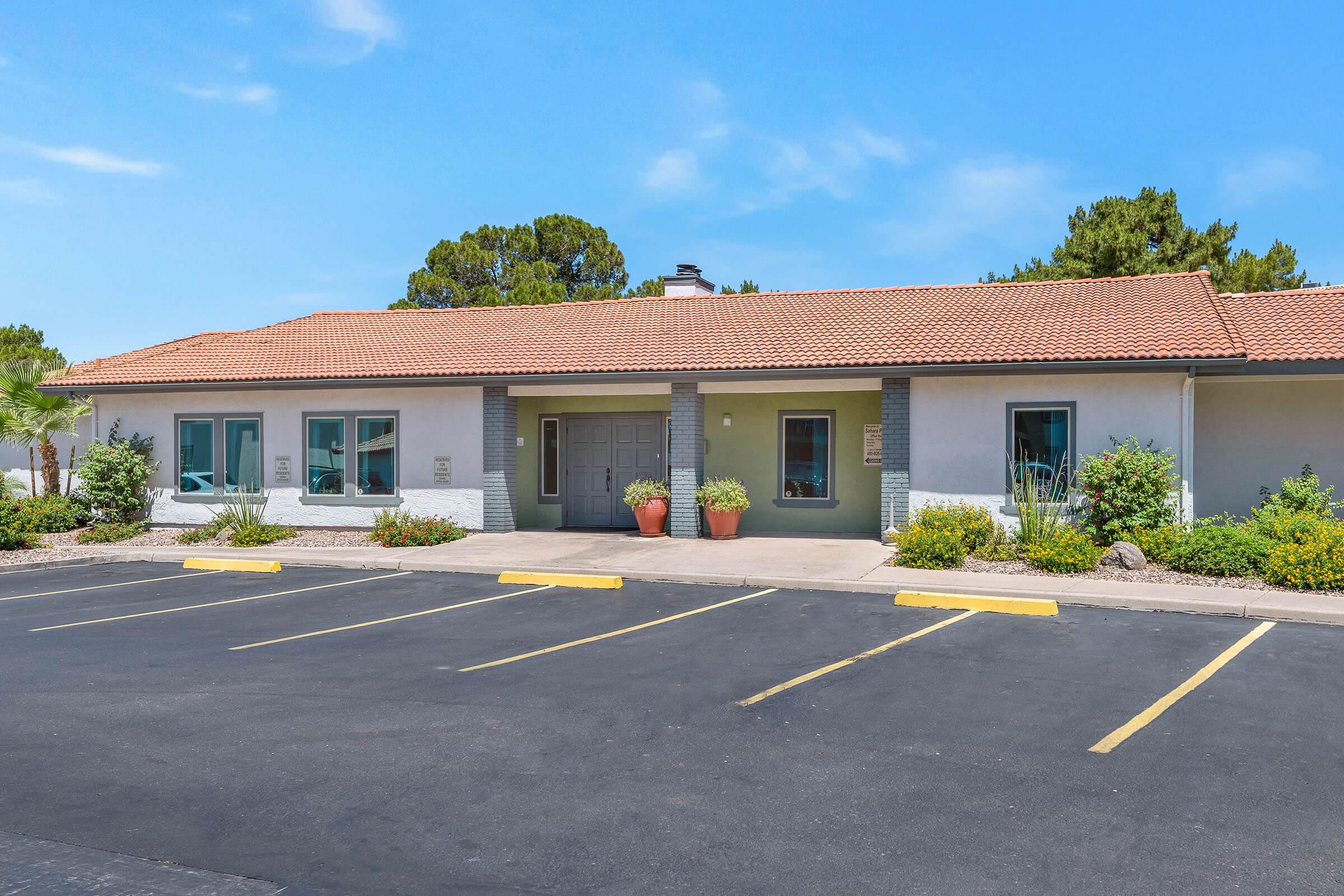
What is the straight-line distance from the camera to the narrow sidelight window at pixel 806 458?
17969 mm

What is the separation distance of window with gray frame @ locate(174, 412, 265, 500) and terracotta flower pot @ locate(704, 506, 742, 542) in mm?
8716

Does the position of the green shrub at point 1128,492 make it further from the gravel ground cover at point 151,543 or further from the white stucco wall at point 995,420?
the gravel ground cover at point 151,543

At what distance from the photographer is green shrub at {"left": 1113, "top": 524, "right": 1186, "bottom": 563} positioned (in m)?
13.0

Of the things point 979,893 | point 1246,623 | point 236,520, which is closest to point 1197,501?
point 1246,623

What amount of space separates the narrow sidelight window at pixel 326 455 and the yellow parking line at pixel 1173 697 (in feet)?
48.3

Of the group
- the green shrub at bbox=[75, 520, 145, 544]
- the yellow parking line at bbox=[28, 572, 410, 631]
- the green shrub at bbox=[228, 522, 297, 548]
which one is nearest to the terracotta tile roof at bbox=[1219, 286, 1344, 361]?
the yellow parking line at bbox=[28, 572, 410, 631]

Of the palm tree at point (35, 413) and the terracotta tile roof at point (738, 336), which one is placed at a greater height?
the terracotta tile roof at point (738, 336)

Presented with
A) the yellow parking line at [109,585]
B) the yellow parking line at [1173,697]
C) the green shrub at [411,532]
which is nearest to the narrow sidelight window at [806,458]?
the green shrub at [411,532]

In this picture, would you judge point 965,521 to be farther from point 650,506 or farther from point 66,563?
point 66,563

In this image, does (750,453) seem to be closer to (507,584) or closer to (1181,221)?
(507,584)

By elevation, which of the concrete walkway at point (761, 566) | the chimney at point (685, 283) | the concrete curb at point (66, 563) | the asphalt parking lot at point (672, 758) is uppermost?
the chimney at point (685, 283)

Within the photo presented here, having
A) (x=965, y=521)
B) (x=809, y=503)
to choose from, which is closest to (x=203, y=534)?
(x=809, y=503)

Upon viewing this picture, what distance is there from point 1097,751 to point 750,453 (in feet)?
41.5

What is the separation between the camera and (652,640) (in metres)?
9.20
